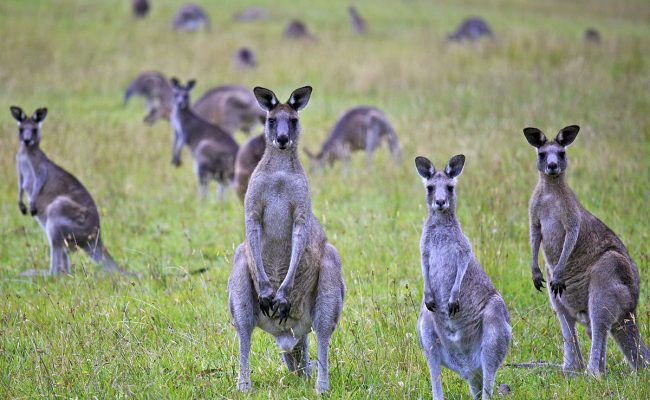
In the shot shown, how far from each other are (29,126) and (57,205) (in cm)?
132

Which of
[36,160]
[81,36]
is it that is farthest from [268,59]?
[36,160]

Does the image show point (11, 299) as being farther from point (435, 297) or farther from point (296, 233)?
point (435, 297)

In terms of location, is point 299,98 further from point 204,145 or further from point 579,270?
point 204,145

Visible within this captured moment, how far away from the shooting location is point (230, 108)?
15109 millimetres

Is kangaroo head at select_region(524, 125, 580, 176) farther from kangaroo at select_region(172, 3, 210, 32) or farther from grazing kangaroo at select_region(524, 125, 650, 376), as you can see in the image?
kangaroo at select_region(172, 3, 210, 32)

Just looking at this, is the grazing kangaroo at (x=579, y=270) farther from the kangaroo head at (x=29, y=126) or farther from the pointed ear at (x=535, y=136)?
the kangaroo head at (x=29, y=126)

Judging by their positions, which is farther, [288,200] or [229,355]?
[229,355]

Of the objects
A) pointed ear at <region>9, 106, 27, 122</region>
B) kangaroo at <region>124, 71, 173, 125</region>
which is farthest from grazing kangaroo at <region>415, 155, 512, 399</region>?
kangaroo at <region>124, 71, 173, 125</region>

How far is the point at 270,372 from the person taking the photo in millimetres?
5695

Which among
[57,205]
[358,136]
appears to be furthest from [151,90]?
[57,205]

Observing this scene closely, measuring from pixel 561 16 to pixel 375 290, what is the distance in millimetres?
33298

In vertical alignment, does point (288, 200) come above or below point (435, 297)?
above

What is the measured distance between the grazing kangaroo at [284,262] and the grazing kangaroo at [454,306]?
0.60 meters

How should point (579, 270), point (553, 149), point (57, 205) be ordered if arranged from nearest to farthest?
point (579, 270), point (553, 149), point (57, 205)
